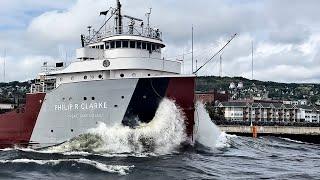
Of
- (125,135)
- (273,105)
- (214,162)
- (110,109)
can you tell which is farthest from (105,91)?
(273,105)

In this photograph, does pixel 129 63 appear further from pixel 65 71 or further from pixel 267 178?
pixel 267 178

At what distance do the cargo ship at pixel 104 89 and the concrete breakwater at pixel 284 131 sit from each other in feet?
108

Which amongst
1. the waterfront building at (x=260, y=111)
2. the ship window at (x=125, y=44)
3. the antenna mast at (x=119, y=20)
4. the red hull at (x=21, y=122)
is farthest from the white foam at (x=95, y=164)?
the waterfront building at (x=260, y=111)

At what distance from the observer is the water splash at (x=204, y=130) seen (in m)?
31.8

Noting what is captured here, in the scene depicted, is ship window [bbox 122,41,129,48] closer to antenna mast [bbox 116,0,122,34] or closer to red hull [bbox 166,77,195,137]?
antenna mast [bbox 116,0,122,34]

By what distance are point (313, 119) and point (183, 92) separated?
14564 cm

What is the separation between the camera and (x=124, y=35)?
30.3 meters

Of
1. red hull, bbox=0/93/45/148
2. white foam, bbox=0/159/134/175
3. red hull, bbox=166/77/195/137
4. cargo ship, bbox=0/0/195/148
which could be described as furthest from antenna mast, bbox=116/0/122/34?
white foam, bbox=0/159/134/175

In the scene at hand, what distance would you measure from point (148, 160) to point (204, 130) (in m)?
9.76

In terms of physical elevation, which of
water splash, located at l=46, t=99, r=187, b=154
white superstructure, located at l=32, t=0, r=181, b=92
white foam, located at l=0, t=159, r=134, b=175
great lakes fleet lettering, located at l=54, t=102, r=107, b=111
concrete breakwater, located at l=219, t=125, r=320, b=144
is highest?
white superstructure, located at l=32, t=0, r=181, b=92

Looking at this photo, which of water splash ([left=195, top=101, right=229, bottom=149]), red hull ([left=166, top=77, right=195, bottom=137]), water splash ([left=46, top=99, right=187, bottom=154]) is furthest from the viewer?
water splash ([left=195, top=101, right=229, bottom=149])

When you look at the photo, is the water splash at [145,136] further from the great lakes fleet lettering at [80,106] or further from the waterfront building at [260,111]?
the waterfront building at [260,111]

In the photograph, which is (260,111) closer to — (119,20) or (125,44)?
(119,20)

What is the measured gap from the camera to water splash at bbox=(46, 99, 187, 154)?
27234mm
